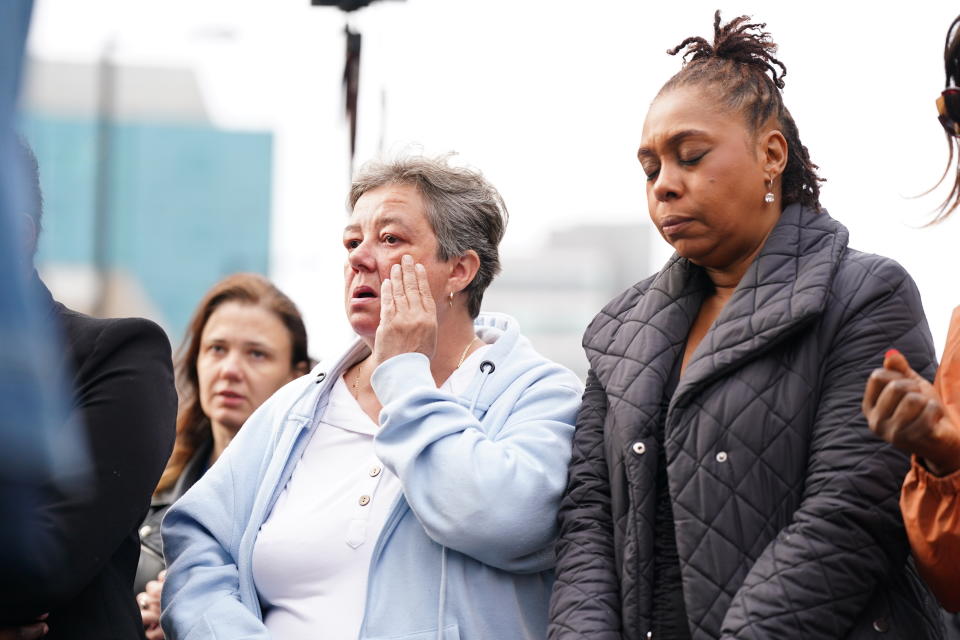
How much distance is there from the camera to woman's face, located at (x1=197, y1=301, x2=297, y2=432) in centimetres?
500

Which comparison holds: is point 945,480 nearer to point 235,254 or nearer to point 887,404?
point 887,404

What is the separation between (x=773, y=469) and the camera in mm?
2703

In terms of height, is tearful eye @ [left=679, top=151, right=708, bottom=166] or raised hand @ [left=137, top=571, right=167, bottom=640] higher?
tearful eye @ [left=679, top=151, right=708, bottom=166]

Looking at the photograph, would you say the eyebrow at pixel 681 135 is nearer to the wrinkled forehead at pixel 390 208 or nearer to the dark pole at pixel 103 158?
the wrinkled forehead at pixel 390 208

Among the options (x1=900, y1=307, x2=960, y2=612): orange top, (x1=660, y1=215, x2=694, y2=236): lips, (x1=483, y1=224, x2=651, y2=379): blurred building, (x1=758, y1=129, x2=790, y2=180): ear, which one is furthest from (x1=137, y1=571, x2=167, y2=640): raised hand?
(x1=483, y1=224, x2=651, y2=379): blurred building

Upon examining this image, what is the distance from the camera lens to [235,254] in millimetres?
31109

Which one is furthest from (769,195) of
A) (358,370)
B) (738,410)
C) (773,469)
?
(358,370)

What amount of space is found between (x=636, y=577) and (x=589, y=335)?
617mm

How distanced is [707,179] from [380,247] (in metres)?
1.01

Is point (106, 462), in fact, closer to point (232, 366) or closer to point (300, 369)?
point (232, 366)

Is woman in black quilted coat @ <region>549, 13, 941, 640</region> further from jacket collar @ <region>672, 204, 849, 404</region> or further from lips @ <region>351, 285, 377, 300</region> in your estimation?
lips @ <region>351, 285, 377, 300</region>

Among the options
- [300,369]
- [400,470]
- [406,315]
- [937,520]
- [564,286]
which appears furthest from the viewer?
[564,286]

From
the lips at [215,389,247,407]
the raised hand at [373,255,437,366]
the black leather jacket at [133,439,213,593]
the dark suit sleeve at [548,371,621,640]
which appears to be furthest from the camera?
the lips at [215,389,247,407]

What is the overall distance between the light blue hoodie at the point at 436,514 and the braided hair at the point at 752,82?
0.82 metres
